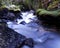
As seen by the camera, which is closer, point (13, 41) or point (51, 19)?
point (13, 41)

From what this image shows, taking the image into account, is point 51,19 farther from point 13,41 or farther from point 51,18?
point 13,41

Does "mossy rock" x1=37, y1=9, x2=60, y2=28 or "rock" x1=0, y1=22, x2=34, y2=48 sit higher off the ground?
"rock" x1=0, y1=22, x2=34, y2=48

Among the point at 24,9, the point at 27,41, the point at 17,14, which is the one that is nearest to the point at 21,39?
the point at 27,41

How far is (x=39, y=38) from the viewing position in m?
8.89

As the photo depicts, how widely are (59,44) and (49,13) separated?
3.36 meters

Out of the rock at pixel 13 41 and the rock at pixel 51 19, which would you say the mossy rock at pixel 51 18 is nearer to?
the rock at pixel 51 19

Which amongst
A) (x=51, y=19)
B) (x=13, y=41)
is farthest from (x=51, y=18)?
(x=13, y=41)

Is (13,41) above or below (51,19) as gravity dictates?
above

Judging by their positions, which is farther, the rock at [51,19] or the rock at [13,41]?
the rock at [51,19]

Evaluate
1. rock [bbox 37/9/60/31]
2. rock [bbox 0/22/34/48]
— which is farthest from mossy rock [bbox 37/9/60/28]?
rock [bbox 0/22/34/48]

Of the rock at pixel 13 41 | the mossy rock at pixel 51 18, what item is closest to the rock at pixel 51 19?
the mossy rock at pixel 51 18

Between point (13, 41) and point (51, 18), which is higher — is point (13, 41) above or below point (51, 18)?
above

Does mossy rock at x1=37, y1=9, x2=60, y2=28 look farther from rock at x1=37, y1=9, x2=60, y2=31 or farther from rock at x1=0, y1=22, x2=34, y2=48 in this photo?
rock at x1=0, y1=22, x2=34, y2=48

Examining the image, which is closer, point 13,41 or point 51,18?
point 13,41
